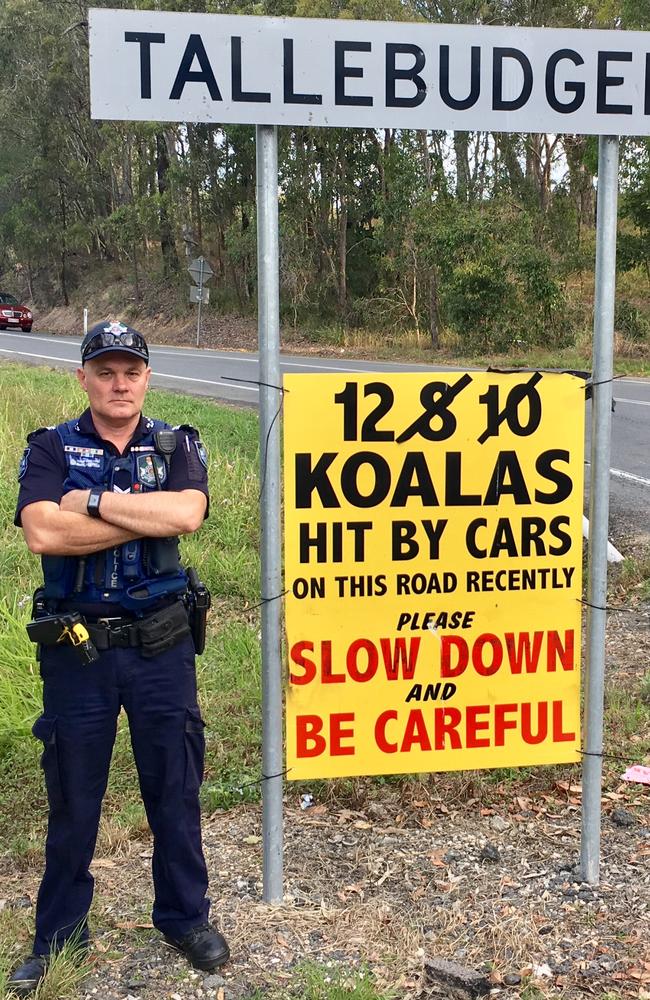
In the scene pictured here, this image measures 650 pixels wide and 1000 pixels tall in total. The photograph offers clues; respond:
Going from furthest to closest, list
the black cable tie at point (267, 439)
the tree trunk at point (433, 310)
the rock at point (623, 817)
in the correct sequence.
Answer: the tree trunk at point (433, 310) < the rock at point (623, 817) < the black cable tie at point (267, 439)

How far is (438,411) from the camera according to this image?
9.64 feet

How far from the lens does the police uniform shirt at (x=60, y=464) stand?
8.18 feet

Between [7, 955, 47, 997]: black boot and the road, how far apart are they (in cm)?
163

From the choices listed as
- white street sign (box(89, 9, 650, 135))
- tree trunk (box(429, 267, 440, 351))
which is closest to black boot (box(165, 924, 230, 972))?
white street sign (box(89, 9, 650, 135))

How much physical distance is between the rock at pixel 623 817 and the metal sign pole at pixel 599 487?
0.39m

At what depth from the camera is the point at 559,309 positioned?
76.1 ft

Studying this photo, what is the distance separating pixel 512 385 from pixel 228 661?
234 cm

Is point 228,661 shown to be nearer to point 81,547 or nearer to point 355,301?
point 81,547

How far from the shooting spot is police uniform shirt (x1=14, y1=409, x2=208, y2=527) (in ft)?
8.18

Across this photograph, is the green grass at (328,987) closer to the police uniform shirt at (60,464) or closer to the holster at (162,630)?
the holster at (162,630)

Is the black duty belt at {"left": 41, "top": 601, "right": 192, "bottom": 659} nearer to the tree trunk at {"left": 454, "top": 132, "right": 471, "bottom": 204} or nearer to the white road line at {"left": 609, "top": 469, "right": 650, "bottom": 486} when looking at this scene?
the white road line at {"left": 609, "top": 469, "right": 650, "bottom": 486}

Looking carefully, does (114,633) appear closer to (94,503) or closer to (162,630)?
(162,630)

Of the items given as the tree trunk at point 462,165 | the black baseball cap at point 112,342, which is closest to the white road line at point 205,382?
the black baseball cap at point 112,342

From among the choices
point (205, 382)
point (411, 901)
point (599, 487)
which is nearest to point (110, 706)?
point (411, 901)
